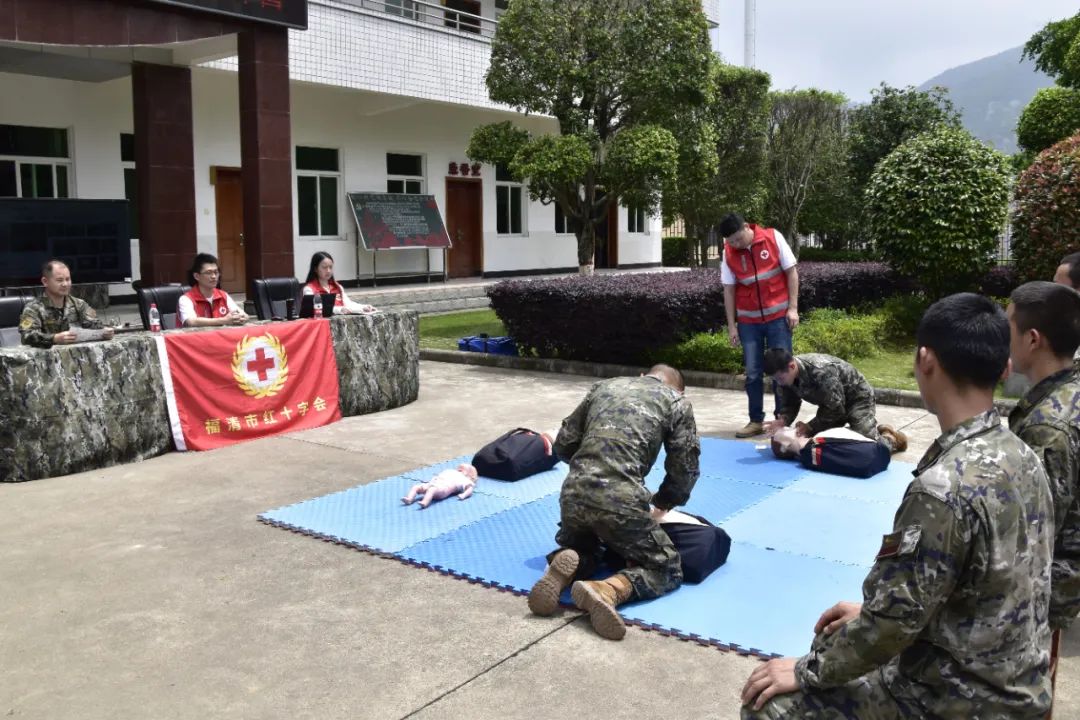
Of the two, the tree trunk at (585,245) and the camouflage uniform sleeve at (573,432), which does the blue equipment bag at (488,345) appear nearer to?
the tree trunk at (585,245)

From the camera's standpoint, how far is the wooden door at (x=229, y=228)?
16766mm

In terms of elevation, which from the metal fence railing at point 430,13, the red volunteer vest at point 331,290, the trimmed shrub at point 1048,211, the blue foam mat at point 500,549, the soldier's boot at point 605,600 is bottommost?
the blue foam mat at point 500,549

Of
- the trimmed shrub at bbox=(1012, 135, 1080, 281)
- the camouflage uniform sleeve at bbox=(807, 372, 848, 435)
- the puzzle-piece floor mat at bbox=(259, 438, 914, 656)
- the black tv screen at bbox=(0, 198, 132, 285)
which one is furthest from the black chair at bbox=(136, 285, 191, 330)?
the trimmed shrub at bbox=(1012, 135, 1080, 281)

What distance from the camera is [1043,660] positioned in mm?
2037

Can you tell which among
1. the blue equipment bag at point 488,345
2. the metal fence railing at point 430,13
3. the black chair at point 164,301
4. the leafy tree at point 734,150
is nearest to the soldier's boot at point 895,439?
the blue equipment bag at point 488,345

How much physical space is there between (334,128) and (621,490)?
51.5 feet

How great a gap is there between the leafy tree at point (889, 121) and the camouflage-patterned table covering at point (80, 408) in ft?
57.2

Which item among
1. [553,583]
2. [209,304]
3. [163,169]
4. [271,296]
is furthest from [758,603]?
[163,169]

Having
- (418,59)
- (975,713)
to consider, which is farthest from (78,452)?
(418,59)

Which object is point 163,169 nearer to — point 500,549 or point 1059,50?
point 500,549

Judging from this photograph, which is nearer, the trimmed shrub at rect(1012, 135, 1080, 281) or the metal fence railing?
the trimmed shrub at rect(1012, 135, 1080, 281)

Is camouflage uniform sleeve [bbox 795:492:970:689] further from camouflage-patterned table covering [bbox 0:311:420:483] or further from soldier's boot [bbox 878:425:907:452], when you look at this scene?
camouflage-patterned table covering [bbox 0:311:420:483]

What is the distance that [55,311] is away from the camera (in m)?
7.52

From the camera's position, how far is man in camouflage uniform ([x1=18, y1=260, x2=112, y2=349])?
726cm
